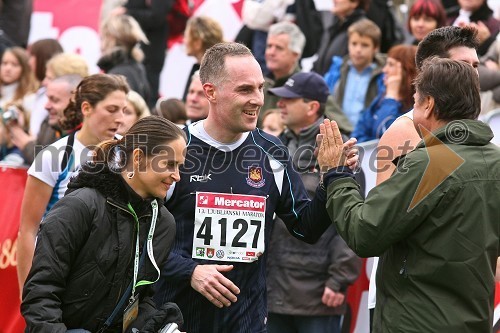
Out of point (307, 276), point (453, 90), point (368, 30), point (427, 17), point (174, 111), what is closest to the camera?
point (453, 90)

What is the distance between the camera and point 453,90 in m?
4.61

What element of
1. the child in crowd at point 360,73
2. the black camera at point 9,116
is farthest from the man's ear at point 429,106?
the black camera at point 9,116

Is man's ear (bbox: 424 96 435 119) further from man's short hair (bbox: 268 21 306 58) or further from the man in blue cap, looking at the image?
man's short hair (bbox: 268 21 306 58)

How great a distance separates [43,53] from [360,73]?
11.8ft

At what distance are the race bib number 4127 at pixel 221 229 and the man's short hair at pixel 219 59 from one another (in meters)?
0.71

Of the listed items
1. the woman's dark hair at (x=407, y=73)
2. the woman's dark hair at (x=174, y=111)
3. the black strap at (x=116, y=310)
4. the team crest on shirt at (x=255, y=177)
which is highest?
the woman's dark hair at (x=407, y=73)

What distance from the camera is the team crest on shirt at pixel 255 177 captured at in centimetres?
571

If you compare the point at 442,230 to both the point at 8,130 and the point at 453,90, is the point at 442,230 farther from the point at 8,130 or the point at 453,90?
the point at 8,130

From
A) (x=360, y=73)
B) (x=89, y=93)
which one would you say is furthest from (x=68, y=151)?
(x=360, y=73)

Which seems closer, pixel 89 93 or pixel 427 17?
pixel 89 93

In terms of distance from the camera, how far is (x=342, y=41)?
1084 centimetres

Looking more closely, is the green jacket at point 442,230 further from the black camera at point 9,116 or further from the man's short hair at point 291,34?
the man's short hair at point 291,34

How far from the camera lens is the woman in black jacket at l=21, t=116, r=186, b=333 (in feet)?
14.9

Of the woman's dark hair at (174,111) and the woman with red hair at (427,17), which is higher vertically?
the woman with red hair at (427,17)
